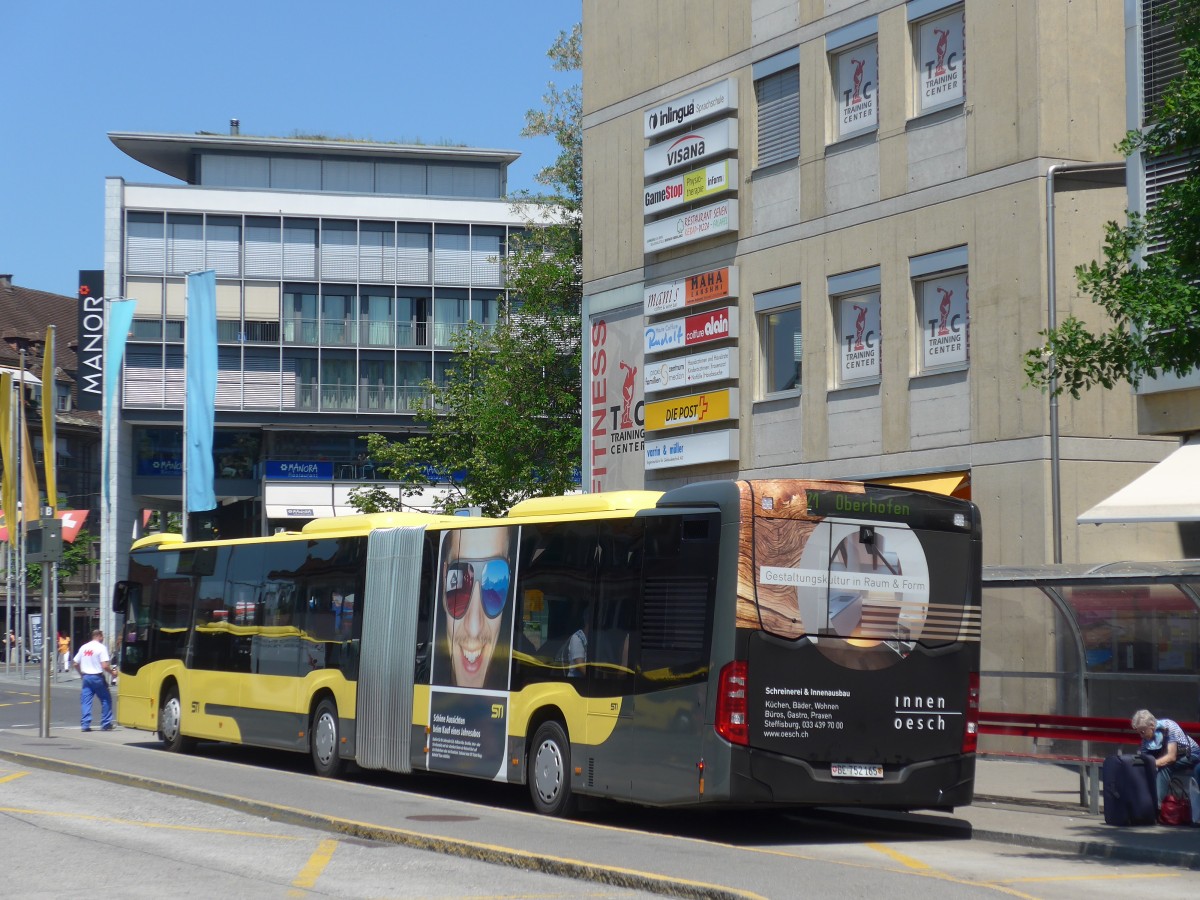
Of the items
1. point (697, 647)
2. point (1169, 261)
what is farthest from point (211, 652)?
point (1169, 261)

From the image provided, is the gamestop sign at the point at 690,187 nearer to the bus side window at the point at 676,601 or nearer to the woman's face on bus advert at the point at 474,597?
the woman's face on bus advert at the point at 474,597

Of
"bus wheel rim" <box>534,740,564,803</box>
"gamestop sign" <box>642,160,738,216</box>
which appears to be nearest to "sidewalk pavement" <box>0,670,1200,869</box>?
"bus wheel rim" <box>534,740,564,803</box>

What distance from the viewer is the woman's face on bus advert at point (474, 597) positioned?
17.5 meters

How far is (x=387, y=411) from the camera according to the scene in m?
71.4

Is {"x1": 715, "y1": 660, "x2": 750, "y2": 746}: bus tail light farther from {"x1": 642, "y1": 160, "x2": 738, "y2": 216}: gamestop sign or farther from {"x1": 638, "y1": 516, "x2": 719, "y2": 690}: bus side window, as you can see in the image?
{"x1": 642, "y1": 160, "x2": 738, "y2": 216}: gamestop sign

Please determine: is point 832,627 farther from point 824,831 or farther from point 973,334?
point 973,334

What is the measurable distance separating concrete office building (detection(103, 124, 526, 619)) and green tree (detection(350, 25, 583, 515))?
68.6 ft

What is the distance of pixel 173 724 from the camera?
25.0 metres

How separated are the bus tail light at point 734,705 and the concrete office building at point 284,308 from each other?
57.6 metres

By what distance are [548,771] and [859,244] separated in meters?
Answer: 11.6

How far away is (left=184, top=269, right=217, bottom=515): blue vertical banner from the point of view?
44344 millimetres

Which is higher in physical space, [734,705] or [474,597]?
[474,597]

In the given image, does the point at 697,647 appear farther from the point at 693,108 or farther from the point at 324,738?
the point at 693,108

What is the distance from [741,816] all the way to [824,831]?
149cm
